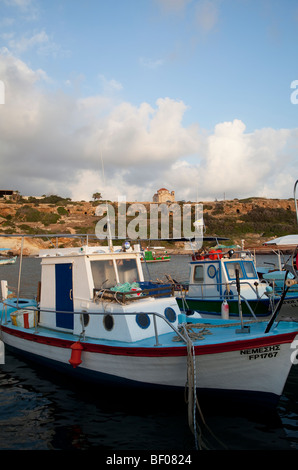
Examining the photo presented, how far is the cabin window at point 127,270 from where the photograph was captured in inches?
393

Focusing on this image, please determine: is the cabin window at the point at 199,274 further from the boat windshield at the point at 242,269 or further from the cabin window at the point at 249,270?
the cabin window at the point at 249,270

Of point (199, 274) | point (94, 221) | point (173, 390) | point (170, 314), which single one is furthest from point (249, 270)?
point (94, 221)

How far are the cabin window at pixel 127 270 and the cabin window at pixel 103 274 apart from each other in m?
0.24

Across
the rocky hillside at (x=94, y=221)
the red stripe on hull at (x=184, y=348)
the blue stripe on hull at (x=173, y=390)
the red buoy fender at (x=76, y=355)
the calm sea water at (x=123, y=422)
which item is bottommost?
the calm sea water at (x=123, y=422)

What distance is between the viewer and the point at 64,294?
9.72 m

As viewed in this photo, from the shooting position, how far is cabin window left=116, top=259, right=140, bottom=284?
998 cm

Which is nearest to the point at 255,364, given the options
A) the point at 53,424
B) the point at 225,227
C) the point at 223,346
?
the point at 223,346

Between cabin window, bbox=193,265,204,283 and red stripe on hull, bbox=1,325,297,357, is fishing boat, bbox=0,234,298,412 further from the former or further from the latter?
cabin window, bbox=193,265,204,283

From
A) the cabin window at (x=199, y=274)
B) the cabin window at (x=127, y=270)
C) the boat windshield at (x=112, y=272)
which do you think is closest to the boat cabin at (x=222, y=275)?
the cabin window at (x=199, y=274)

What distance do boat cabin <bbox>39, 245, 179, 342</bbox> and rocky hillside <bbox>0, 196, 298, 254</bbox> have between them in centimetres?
6172

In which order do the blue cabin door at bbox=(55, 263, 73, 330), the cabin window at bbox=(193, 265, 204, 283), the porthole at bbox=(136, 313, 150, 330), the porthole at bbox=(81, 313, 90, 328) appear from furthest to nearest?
the cabin window at bbox=(193, 265, 204, 283) < the blue cabin door at bbox=(55, 263, 73, 330) < the porthole at bbox=(81, 313, 90, 328) < the porthole at bbox=(136, 313, 150, 330)

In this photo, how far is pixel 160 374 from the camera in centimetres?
739

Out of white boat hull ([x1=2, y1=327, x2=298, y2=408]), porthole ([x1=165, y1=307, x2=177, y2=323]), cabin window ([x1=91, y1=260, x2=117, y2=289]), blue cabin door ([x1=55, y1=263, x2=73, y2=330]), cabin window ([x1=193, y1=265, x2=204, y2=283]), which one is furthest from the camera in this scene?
cabin window ([x1=193, y1=265, x2=204, y2=283])

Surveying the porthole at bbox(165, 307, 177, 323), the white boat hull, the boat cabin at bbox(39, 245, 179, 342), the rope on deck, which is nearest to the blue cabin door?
the boat cabin at bbox(39, 245, 179, 342)
